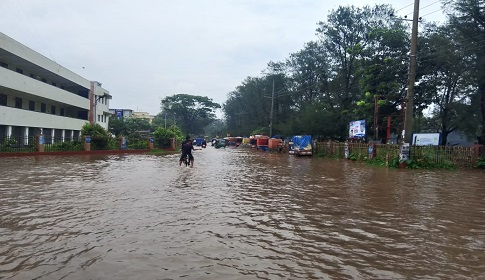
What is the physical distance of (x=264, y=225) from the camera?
21.4 ft

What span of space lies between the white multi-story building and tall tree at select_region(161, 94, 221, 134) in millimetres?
40884

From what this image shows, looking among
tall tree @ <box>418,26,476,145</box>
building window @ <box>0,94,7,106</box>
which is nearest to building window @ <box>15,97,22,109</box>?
building window @ <box>0,94,7,106</box>

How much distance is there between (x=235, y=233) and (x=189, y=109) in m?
83.5

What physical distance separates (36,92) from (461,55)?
36.7 m

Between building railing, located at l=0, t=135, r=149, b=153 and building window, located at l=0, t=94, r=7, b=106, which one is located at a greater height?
building window, located at l=0, t=94, r=7, b=106

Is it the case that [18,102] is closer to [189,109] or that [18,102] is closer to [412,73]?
[412,73]

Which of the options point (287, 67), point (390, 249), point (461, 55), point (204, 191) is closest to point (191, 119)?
point (287, 67)

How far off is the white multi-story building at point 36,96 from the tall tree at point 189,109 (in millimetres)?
40884

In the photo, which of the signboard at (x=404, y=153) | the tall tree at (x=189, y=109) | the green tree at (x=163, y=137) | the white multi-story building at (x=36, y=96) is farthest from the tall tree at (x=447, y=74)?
the tall tree at (x=189, y=109)

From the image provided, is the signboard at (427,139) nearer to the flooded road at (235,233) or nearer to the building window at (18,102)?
the flooded road at (235,233)

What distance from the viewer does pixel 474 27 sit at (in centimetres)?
2678

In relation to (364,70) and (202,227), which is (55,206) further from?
(364,70)

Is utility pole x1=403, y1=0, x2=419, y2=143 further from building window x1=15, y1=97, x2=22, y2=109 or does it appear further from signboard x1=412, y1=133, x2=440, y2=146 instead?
building window x1=15, y1=97, x2=22, y2=109

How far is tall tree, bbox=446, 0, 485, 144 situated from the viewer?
2612 centimetres
